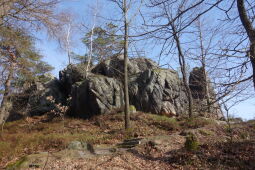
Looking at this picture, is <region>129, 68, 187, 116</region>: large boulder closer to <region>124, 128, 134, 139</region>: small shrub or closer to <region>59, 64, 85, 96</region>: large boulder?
<region>124, 128, 134, 139</region>: small shrub

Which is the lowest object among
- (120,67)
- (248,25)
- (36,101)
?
(36,101)

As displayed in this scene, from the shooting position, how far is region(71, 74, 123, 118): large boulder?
16266 mm

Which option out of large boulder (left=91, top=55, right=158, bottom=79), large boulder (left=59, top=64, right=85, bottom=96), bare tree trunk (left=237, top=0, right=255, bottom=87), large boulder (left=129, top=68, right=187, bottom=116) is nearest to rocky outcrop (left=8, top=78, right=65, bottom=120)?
large boulder (left=59, top=64, right=85, bottom=96)

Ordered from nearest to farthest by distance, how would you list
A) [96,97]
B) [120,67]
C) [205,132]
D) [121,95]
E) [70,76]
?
[205,132]
[96,97]
[121,95]
[120,67]
[70,76]

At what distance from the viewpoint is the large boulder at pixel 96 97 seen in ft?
53.4

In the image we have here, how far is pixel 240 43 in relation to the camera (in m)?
3.67

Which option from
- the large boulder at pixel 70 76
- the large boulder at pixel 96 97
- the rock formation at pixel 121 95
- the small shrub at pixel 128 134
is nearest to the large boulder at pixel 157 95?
the rock formation at pixel 121 95

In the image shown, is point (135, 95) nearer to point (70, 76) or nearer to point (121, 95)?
point (121, 95)

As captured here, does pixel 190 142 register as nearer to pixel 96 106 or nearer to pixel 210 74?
pixel 210 74

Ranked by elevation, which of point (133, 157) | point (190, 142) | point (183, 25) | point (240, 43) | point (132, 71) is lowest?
point (133, 157)

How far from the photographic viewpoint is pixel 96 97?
16516mm

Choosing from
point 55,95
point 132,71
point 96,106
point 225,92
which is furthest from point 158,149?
point 55,95

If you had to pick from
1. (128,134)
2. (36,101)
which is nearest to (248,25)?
(128,134)

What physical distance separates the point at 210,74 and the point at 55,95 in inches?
785
